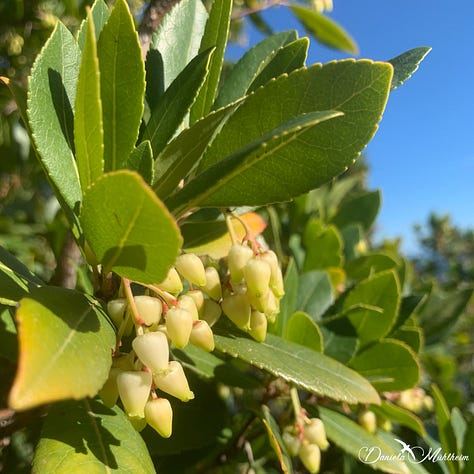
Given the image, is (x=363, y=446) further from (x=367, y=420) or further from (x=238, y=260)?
(x=238, y=260)

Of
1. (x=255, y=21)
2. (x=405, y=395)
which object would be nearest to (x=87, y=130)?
(x=405, y=395)

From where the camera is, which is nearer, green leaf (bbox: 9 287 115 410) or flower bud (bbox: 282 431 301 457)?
green leaf (bbox: 9 287 115 410)

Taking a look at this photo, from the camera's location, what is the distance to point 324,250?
55.7 inches

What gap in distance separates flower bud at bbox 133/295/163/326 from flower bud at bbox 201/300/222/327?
115 millimetres

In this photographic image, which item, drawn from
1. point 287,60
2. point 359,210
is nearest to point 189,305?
point 287,60

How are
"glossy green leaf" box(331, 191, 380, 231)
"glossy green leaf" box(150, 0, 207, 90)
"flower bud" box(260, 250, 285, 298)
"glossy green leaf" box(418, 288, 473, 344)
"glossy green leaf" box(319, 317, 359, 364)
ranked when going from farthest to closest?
1. "glossy green leaf" box(331, 191, 380, 231)
2. "glossy green leaf" box(418, 288, 473, 344)
3. "glossy green leaf" box(319, 317, 359, 364)
4. "glossy green leaf" box(150, 0, 207, 90)
5. "flower bud" box(260, 250, 285, 298)

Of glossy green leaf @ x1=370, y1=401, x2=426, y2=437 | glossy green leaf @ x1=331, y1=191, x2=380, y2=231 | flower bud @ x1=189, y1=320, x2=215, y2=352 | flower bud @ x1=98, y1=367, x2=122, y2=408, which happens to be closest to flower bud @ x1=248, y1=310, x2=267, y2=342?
flower bud @ x1=189, y1=320, x2=215, y2=352

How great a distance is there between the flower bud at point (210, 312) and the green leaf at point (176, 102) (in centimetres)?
22

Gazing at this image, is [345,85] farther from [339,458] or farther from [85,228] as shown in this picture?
[339,458]

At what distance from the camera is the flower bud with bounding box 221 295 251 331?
2.37 ft

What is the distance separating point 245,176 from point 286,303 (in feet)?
1.55

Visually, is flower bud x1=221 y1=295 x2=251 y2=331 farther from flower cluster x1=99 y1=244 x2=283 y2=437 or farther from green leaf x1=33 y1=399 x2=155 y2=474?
green leaf x1=33 y1=399 x2=155 y2=474

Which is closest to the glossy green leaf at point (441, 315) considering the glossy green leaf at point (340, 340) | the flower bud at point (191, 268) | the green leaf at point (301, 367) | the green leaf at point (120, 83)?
the glossy green leaf at point (340, 340)

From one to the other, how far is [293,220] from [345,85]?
1.08m
